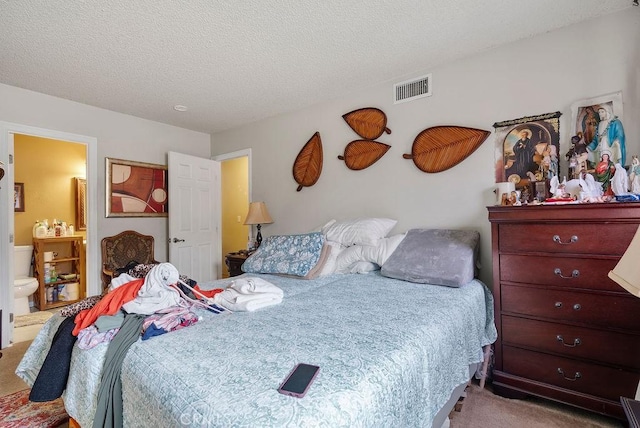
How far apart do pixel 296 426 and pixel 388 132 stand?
8.91ft

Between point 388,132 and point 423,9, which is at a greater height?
point 423,9

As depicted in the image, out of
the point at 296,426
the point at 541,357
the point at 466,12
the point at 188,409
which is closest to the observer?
the point at 296,426

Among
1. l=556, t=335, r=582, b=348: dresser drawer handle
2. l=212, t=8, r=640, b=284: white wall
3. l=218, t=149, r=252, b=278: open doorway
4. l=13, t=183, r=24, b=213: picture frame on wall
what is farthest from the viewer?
l=218, t=149, r=252, b=278: open doorway

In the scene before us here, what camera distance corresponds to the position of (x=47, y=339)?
164 cm

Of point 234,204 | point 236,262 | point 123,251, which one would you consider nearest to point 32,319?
point 123,251

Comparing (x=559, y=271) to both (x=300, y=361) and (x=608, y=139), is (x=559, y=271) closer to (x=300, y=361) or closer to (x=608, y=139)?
(x=608, y=139)

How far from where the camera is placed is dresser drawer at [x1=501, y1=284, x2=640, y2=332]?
166cm

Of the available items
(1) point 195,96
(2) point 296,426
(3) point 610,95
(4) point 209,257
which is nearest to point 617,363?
(3) point 610,95

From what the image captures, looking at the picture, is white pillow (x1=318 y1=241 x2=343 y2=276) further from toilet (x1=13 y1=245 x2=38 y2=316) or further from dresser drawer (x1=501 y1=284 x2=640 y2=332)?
toilet (x1=13 y1=245 x2=38 y2=316)

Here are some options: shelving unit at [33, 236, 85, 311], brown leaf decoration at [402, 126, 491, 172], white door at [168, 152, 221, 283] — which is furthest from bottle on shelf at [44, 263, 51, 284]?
brown leaf decoration at [402, 126, 491, 172]

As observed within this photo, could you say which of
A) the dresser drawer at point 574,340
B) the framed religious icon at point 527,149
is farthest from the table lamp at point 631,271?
→ the framed religious icon at point 527,149

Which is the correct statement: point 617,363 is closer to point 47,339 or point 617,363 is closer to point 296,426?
point 296,426

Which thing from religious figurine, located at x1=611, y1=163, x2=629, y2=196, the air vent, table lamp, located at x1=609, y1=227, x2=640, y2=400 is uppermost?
the air vent

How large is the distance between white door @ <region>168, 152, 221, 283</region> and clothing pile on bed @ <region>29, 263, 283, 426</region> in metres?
2.39
